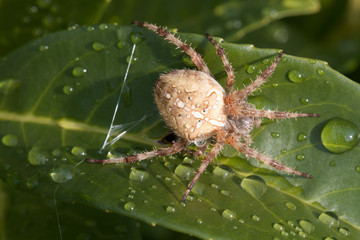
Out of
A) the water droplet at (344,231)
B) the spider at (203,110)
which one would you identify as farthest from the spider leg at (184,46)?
the water droplet at (344,231)

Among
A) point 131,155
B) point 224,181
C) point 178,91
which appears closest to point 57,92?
point 131,155

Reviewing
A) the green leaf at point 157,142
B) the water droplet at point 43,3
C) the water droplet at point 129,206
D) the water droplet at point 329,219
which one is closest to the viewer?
the water droplet at point 129,206

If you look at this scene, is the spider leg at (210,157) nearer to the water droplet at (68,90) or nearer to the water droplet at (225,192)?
the water droplet at (225,192)

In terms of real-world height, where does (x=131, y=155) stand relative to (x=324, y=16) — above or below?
below

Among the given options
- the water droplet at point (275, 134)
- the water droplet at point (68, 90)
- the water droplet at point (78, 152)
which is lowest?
the water droplet at point (78, 152)

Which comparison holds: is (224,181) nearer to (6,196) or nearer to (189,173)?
(189,173)

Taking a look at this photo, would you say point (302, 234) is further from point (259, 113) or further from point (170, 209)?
point (259, 113)
